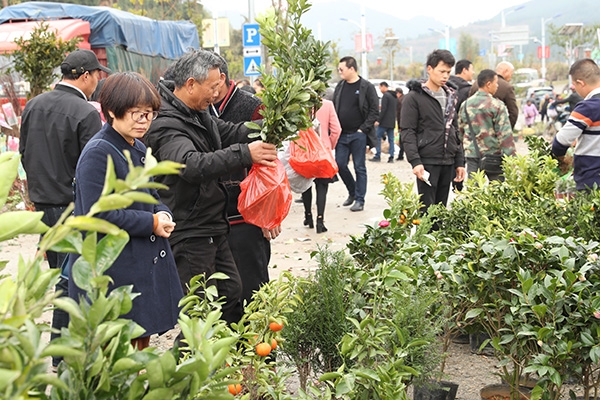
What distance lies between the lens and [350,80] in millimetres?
9961

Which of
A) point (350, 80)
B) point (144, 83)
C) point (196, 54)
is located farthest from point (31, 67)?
point (144, 83)

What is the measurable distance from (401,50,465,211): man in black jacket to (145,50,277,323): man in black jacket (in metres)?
3.25

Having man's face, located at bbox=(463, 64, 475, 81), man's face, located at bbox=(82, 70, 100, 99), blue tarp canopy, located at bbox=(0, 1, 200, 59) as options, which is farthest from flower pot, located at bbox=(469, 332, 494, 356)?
blue tarp canopy, located at bbox=(0, 1, 200, 59)

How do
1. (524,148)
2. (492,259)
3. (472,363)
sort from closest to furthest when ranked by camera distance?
(492,259) < (472,363) < (524,148)

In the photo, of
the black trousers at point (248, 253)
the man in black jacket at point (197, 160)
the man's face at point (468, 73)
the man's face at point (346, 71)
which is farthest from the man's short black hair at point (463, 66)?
the man in black jacket at point (197, 160)

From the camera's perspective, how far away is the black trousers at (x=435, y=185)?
657cm

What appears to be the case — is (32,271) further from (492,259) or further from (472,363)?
(472,363)

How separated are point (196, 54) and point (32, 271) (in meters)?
2.41

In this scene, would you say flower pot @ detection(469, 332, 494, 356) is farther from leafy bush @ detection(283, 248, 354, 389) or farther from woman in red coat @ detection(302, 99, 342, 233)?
woman in red coat @ detection(302, 99, 342, 233)

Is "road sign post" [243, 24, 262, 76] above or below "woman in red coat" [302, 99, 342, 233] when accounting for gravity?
above

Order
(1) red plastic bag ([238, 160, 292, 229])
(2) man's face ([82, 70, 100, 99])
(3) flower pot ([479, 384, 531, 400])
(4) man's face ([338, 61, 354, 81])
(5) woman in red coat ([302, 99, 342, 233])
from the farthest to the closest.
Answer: (4) man's face ([338, 61, 354, 81]) → (5) woman in red coat ([302, 99, 342, 233]) → (2) man's face ([82, 70, 100, 99]) → (1) red plastic bag ([238, 160, 292, 229]) → (3) flower pot ([479, 384, 531, 400])

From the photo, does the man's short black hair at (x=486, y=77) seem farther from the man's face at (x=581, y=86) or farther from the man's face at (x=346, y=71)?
the man's face at (x=346, y=71)

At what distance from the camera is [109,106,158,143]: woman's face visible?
110 inches

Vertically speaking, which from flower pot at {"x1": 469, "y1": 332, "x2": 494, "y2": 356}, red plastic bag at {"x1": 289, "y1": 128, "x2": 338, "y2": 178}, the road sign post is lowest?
flower pot at {"x1": 469, "y1": 332, "x2": 494, "y2": 356}
